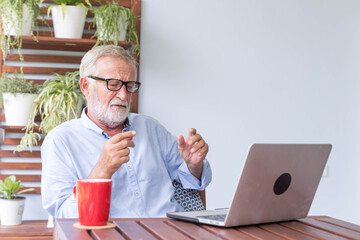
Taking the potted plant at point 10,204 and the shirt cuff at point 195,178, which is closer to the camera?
the shirt cuff at point 195,178

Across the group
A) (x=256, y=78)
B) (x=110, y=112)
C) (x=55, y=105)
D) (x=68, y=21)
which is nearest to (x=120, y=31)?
(x=68, y=21)

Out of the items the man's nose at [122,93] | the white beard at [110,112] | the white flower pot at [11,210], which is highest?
the man's nose at [122,93]

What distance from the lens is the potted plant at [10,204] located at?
268 cm

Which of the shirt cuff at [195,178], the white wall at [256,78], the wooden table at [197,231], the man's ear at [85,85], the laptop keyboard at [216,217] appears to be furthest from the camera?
the white wall at [256,78]

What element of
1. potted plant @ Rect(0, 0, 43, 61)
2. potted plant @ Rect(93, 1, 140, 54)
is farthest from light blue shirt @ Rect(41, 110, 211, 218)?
potted plant @ Rect(0, 0, 43, 61)

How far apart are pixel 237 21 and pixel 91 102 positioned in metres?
1.29

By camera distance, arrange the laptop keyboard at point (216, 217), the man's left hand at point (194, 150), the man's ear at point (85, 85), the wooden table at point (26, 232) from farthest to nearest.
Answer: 1. the wooden table at point (26, 232)
2. the man's ear at point (85, 85)
3. the man's left hand at point (194, 150)
4. the laptop keyboard at point (216, 217)

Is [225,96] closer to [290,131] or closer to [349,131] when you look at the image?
[290,131]

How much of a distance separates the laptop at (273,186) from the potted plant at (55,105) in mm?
1336

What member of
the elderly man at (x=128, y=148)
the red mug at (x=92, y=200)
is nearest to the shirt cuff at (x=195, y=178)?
the elderly man at (x=128, y=148)

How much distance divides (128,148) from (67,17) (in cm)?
109

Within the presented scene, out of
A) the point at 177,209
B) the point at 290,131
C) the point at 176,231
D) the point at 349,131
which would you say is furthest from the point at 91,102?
the point at 349,131

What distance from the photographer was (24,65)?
2.97 meters

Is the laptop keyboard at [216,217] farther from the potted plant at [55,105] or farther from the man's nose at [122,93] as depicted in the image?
the potted plant at [55,105]
